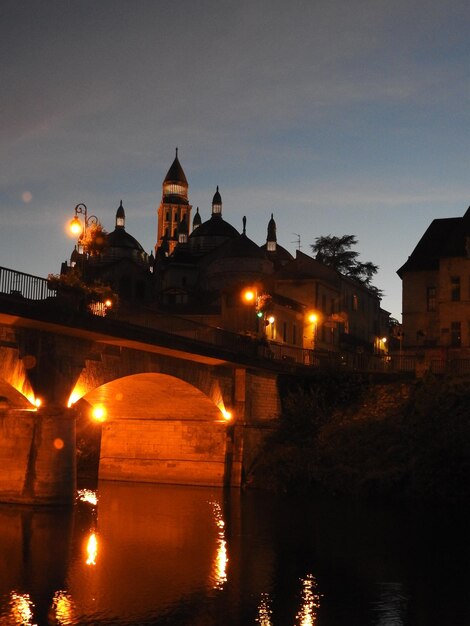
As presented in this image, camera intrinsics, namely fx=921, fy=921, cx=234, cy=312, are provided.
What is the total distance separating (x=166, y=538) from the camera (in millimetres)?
33500

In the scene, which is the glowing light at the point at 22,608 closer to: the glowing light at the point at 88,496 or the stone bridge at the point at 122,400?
the stone bridge at the point at 122,400

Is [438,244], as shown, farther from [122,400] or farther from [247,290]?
[122,400]

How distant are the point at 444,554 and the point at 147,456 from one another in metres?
25.2

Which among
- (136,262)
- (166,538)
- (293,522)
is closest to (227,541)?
(166,538)

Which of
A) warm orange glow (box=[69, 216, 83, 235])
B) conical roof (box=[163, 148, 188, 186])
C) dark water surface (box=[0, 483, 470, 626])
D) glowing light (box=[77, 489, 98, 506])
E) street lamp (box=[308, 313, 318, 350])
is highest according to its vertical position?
conical roof (box=[163, 148, 188, 186])

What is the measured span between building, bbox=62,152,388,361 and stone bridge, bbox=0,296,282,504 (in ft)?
9.14

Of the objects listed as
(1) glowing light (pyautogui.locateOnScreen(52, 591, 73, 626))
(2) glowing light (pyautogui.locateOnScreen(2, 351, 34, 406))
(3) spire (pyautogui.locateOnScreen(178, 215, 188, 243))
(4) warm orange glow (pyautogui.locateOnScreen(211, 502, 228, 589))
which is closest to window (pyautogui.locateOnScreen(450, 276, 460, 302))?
(4) warm orange glow (pyautogui.locateOnScreen(211, 502, 228, 589))

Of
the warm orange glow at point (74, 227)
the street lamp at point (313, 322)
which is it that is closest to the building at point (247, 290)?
the street lamp at point (313, 322)

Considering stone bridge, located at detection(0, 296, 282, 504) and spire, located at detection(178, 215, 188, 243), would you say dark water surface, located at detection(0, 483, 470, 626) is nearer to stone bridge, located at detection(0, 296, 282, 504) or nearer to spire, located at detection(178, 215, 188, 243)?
stone bridge, located at detection(0, 296, 282, 504)

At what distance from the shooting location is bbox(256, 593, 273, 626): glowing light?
21219 mm

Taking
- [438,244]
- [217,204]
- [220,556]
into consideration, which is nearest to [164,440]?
[220,556]

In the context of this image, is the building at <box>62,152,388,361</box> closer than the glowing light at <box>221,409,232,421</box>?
No

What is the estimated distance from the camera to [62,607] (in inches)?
867

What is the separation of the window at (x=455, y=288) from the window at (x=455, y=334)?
6.39 feet
